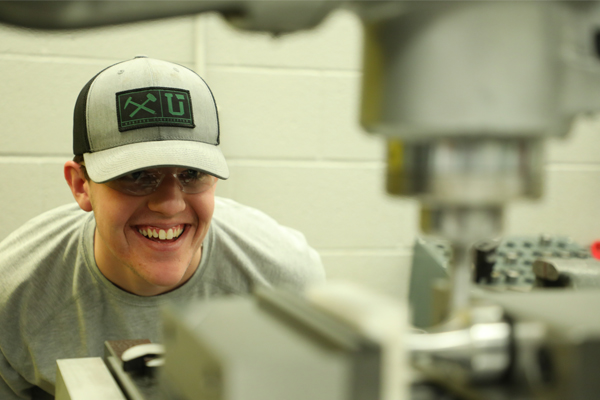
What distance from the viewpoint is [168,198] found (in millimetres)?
1217

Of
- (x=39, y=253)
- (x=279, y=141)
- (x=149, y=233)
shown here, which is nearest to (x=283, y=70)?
(x=279, y=141)

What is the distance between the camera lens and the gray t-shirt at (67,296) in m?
1.28

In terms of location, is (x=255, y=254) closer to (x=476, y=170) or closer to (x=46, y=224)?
(x=46, y=224)

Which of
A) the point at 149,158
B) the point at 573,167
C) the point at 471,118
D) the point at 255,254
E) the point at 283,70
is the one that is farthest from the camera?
the point at 573,167

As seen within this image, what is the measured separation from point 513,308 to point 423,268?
4.11ft

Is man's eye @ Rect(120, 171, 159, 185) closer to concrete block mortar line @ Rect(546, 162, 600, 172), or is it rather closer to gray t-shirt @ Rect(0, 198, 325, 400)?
gray t-shirt @ Rect(0, 198, 325, 400)

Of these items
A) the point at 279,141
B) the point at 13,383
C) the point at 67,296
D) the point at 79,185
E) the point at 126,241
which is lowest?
the point at 13,383

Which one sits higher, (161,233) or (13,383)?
(161,233)

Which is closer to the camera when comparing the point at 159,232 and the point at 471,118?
the point at 471,118

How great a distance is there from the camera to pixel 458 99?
1.15 ft

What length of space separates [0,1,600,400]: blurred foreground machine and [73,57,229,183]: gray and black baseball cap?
2.54 ft

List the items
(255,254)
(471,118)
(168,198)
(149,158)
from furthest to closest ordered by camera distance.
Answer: (255,254)
(168,198)
(149,158)
(471,118)

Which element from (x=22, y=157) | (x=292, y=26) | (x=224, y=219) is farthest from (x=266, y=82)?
(x=292, y=26)

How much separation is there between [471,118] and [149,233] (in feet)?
3.47
